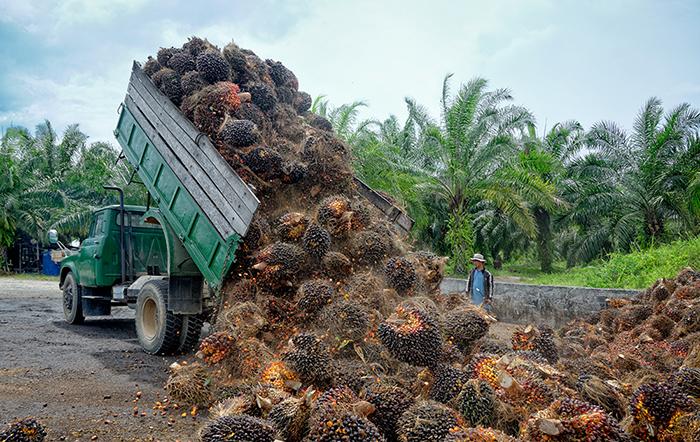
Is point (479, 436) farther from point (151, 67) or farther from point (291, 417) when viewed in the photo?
point (151, 67)

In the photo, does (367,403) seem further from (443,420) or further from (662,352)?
(662,352)

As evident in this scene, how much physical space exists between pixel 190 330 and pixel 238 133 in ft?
8.41

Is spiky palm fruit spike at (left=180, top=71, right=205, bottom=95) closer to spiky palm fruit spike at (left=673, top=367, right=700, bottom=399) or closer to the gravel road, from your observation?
the gravel road

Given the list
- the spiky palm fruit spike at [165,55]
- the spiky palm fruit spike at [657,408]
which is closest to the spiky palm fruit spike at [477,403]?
the spiky palm fruit spike at [657,408]

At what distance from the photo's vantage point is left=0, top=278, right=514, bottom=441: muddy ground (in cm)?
430

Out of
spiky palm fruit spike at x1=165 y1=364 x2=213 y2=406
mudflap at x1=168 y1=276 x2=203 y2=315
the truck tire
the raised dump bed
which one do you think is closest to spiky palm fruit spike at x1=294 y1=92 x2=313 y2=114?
the raised dump bed

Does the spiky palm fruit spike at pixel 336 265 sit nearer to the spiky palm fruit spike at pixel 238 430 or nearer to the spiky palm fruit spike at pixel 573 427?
the spiky palm fruit spike at pixel 238 430

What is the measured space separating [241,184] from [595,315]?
5.94 meters

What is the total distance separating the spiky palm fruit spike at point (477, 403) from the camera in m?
3.41

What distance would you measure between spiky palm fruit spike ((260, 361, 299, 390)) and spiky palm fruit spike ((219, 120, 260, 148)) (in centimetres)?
267

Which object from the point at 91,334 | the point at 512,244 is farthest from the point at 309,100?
the point at 512,244

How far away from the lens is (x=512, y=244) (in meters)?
31.8

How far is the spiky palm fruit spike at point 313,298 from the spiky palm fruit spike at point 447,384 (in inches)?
49.5

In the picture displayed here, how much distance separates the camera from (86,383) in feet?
18.5
